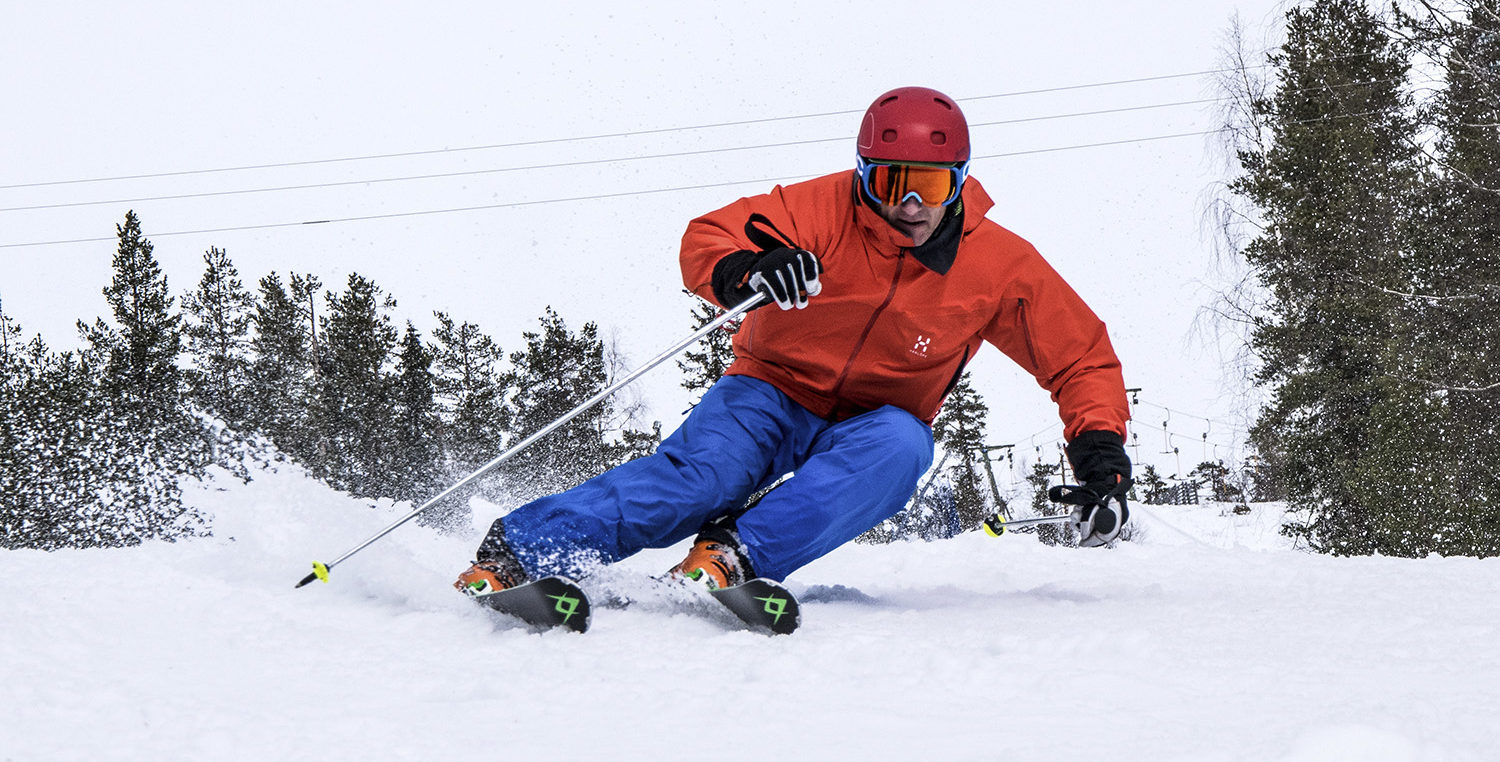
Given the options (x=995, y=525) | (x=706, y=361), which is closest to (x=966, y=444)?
(x=706, y=361)

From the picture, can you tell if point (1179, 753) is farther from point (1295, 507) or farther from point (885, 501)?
point (1295, 507)

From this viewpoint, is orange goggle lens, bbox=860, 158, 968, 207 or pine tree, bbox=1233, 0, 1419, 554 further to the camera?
pine tree, bbox=1233, 0, 1419, 554

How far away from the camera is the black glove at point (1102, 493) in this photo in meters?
2.68

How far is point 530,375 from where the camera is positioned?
28828mm

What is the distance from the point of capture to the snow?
1.29 m

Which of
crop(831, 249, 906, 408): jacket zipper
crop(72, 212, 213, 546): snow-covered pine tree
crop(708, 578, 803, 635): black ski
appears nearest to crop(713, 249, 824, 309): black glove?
crop(831, 249, 906, 408): jacket zipper

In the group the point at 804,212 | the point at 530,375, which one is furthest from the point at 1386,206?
the point at 530,375

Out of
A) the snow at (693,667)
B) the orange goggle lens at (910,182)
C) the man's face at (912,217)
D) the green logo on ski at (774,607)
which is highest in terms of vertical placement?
the orange goggle lens at (910,182)

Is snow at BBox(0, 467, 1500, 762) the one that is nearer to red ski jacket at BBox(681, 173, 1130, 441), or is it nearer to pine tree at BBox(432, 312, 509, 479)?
red ski jacket at BBox(681, 173, 1130, 441)

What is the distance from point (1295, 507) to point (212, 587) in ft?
51.9

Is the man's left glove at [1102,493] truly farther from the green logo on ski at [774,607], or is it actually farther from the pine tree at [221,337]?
the pine tree at [221,337]

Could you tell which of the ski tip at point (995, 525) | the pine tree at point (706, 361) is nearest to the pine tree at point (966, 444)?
the pine tree at point (706, 361)

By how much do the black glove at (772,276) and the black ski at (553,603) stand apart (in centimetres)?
90

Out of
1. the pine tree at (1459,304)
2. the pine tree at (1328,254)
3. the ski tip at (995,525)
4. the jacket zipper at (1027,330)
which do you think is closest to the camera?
the jacket zipper at (1027,330)
